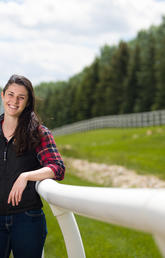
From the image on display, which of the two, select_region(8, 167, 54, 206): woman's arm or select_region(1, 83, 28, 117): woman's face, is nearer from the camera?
select_region(8, 167, 54, 206): woman's arm

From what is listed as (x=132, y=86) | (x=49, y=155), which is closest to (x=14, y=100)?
(x=49, y=155)

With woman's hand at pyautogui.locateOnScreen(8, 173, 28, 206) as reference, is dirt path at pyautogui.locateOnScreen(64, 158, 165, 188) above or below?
below

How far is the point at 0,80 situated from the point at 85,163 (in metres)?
11.6

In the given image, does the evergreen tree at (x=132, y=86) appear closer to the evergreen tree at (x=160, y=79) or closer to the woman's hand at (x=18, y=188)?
the evergreen tree at (x=160, y=79)

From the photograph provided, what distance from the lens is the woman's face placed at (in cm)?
201

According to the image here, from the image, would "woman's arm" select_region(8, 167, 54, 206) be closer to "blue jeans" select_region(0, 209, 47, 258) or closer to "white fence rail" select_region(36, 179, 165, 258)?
"blue jeans" select_region(0, 209, 47, 258)

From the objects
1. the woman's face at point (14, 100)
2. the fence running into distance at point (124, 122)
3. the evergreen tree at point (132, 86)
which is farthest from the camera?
the evergreen tree at point (132, 86)

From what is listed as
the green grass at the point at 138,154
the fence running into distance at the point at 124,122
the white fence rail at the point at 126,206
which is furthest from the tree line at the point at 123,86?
the white fence rail at the point at 126,206

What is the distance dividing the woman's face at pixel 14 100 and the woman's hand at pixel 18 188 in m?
0.40

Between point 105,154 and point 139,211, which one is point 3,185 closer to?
point 139,211

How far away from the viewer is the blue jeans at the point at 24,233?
177 cm

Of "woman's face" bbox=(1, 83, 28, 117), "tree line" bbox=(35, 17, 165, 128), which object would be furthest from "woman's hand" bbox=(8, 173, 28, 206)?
"tree line" bbox=(35, 17, 165, 128)

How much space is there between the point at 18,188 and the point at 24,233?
0.69 feet

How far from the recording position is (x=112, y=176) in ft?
37.4
